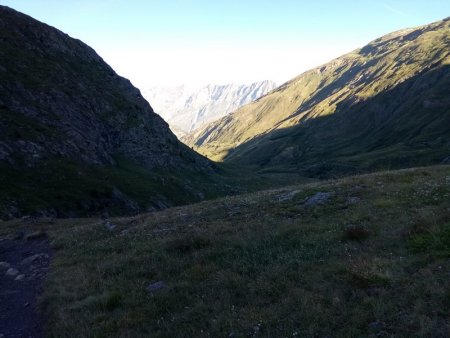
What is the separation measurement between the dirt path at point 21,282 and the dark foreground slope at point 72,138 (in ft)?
61.5

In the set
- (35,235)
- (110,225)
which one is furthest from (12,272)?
(110,225)

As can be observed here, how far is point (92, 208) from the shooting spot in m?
50.0

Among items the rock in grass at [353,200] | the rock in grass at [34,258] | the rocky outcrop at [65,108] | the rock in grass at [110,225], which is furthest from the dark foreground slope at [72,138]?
the rock in grass at [353,200]

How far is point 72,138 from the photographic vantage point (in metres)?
64.8

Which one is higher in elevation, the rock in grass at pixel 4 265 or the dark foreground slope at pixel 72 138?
the dark foreground slope at pixel 72 138

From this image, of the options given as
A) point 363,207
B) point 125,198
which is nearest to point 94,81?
point 125,198

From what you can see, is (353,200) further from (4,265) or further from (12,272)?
(4,265)

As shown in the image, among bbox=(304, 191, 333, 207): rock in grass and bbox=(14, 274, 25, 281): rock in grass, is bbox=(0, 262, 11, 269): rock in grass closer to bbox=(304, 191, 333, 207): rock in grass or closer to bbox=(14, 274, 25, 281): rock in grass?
bbox=(14, 274, 25, 281): rock in grass

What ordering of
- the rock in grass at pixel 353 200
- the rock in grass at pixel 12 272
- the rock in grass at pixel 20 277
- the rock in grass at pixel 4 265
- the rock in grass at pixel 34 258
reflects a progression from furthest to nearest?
the rock in grass at pixel 353 200
the rock in grass at pixel 34 258
the rock in grass at pixel 4 265
the rock in grass at pixel 12 272
the rock in grass at pixel 20 277

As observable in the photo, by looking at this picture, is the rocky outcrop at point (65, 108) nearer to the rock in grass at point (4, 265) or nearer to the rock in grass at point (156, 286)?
the rock in grass at point (4, 265)

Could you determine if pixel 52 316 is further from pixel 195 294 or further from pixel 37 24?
pixel 37 24

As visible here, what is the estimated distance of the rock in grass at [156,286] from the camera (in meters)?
12.2

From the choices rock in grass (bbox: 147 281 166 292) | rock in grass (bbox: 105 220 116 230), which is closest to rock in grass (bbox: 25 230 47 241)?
rock in grass (bbox: 105 220 116 230)

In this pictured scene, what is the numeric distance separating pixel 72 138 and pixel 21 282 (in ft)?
173
